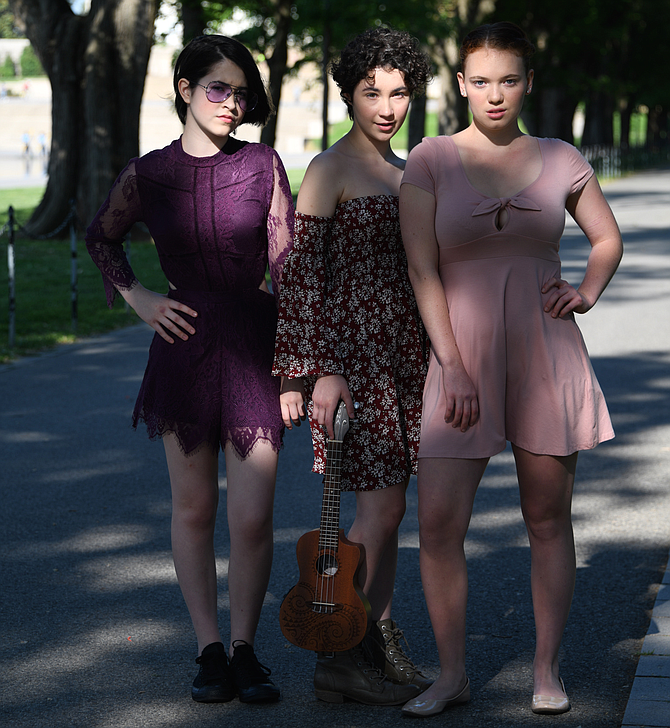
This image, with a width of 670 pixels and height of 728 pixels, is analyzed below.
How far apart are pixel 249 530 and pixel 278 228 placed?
38.0 inches

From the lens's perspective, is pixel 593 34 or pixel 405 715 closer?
pixel 405 715

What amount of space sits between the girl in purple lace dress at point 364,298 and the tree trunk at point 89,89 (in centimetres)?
1599

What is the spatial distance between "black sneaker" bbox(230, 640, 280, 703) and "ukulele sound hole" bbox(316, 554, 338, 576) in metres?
0.40

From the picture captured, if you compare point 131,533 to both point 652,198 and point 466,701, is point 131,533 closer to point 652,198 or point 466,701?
point 466,701

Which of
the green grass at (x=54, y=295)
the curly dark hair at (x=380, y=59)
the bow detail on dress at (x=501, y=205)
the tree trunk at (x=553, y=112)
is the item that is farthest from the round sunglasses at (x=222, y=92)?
the tree trunk at (x=553, y=112)

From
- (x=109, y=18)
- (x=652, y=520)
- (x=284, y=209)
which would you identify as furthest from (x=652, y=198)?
(x=284, y=209)

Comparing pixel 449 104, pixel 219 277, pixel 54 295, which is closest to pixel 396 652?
pixel 219 277

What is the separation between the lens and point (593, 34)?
1610 inches

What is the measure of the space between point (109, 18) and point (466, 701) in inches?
671

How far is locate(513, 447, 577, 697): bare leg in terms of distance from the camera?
3.35 meters

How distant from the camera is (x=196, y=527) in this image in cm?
356

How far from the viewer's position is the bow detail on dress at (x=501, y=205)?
10.3 feet

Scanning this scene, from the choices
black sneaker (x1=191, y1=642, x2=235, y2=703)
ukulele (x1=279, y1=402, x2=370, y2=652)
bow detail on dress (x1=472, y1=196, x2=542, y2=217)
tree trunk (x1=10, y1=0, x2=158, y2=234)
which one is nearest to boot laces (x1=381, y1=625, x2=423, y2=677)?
ukulele (x1=279, y1=402, x2=370, y2=652)

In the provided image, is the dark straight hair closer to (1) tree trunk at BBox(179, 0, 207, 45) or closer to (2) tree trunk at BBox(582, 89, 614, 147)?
(1) tree trunk at BBox(179, 0, 207, 45)
